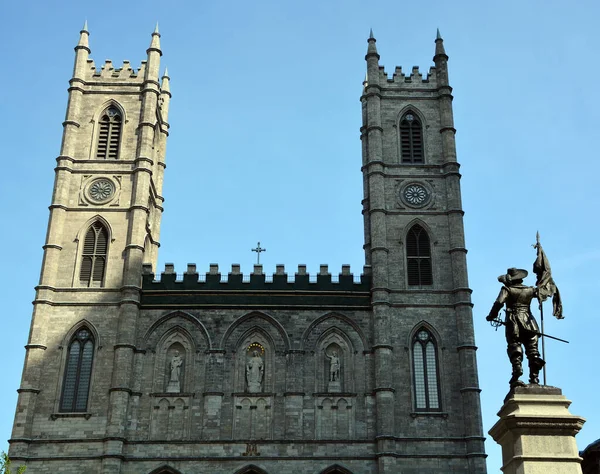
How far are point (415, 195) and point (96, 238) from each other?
1638 cm

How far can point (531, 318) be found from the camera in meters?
13.4

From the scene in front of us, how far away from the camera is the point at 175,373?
126ft

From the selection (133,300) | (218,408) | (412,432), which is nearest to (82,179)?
(133,300)

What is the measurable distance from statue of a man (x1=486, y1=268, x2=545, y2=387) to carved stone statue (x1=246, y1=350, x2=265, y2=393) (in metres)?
25.5

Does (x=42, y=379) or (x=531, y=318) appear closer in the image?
(x=531, y=318)

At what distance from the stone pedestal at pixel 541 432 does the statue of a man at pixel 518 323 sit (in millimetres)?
445

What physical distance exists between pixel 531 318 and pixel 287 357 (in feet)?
85.1

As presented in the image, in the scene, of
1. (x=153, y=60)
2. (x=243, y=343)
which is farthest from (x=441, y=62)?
(x=243, y=343)

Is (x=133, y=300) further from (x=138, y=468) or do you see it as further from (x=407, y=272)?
(x=407, y=272)

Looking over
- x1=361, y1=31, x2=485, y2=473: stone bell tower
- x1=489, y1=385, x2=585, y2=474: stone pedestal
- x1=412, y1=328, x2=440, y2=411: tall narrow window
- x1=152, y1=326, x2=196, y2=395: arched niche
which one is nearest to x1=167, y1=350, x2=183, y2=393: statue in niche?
x1=152, y1=326, x2=196, y2=395: arched niche

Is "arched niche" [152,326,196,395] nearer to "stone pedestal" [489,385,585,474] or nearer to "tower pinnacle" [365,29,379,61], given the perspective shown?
"tower pinnacle" [365,29,379,61]

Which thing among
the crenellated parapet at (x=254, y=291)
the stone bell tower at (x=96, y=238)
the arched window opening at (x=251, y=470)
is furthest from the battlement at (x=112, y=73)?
the arched window opening at (x=251, y=470)

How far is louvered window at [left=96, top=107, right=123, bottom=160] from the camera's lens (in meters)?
43.8

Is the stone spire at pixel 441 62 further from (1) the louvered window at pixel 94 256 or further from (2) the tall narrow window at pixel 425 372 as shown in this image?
(1) the louvered window at pixel 94 256
